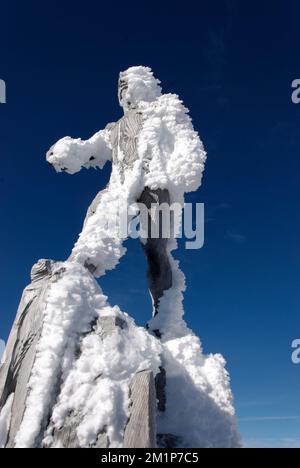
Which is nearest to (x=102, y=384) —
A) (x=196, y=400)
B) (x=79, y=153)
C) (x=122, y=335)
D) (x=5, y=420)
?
(x=122, y=335)

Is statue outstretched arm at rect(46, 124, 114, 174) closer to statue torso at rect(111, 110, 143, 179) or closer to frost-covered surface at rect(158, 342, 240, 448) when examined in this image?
statue torso at rect(111, 110, 143, 179)

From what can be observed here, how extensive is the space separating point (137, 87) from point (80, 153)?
4.52 ft

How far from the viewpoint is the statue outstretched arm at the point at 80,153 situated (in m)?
6.92

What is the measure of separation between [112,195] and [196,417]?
299 cm

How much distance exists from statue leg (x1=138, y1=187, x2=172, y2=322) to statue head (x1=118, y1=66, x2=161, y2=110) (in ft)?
5.42

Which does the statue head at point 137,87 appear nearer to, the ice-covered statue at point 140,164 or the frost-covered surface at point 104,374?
the ice-covered statue at point 140,164

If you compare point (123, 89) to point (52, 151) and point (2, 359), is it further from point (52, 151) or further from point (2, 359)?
point (2, 359)

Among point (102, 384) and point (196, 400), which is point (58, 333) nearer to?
point (102, 384)

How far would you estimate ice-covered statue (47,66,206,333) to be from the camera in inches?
225

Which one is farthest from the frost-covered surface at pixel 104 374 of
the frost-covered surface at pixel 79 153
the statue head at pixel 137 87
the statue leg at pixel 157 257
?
the statue head at pixel 137 87

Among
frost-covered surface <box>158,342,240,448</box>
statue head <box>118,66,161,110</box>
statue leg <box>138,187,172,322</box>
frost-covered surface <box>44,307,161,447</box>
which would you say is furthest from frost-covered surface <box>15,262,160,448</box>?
statue head <box>118,66,161,110</box>

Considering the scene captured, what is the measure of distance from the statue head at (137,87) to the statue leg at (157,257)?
1652 millimetres

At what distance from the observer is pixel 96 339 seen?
443 cm
